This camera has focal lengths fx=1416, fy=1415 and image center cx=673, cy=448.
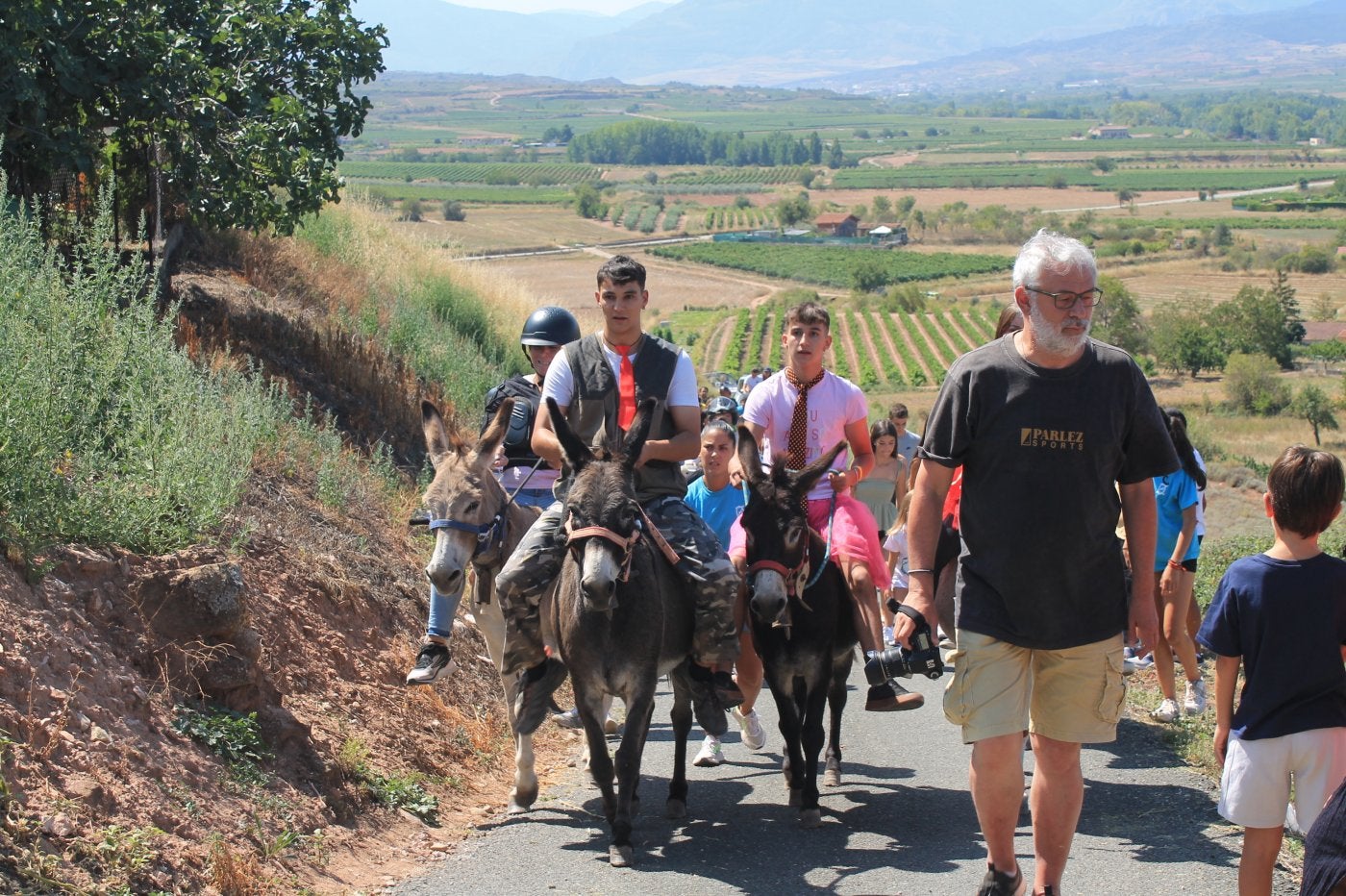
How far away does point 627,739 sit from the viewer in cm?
750

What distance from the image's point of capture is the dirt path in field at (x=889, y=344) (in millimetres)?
90125

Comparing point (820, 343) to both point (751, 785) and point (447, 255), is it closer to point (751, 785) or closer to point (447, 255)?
point (751, 785)

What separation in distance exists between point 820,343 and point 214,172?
26.9ft

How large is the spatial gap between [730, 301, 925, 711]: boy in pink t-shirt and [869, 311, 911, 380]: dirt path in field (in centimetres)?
7926

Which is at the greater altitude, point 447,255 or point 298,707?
point 447,255

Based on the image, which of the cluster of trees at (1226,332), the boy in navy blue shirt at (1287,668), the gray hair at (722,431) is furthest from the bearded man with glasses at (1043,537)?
the cluster of trees at (1226,332)

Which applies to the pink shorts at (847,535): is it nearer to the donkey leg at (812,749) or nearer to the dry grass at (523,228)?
the donkey leg at (812,749)

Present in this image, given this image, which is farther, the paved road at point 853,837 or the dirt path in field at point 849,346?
the dirt path in field at point 849,346

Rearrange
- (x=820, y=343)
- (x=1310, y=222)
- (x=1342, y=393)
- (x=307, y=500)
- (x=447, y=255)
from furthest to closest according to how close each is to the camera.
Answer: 1. (x=1310, y=222)
2. (x=1342, y=393)
3. (x=447, y=255)
4. (x=307, y=500)
5. (x=820, y=343)

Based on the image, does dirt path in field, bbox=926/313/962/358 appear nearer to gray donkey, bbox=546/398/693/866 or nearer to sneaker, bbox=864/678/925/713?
sneaker, bbox=864/678/925/713

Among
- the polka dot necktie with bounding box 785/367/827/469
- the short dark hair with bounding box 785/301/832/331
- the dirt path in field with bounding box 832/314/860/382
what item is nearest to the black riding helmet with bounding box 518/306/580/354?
the short dark hair with bounding box 785/301/832/331

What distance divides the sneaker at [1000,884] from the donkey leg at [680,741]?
8.45ft

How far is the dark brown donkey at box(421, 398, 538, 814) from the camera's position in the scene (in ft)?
27.1

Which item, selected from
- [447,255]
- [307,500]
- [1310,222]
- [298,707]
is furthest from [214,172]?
[1310,222]
